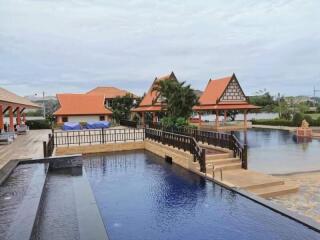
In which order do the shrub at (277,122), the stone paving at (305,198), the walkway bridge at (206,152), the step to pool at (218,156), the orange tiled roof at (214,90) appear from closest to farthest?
the stone paving at (305,198) < the walkway bridge at (206,152) < the step to pool at (218,156) < the orange tiled roof at (214,90) < the shrub at (277,122)

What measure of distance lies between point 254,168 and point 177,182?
13.5 feet

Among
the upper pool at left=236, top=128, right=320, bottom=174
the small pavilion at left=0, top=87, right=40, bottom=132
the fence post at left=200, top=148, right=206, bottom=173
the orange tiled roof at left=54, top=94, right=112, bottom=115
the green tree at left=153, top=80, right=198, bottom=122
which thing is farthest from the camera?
the orange tiled roof at left=54, top=94, right=112, bottom=115

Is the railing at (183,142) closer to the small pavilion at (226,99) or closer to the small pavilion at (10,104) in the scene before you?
the small pavilion at (10,104)

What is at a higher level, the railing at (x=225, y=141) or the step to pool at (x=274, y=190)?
the railing at (x=225, y=141)

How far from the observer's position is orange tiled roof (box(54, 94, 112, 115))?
3509 cm

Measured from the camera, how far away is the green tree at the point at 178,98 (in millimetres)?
20875

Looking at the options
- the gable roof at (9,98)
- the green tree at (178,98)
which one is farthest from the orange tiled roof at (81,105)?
the green tree at (178,98)

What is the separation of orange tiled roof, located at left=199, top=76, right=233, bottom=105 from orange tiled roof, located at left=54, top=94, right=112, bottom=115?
11271mm

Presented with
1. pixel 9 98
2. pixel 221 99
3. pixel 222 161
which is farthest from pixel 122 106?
pixel 222 161

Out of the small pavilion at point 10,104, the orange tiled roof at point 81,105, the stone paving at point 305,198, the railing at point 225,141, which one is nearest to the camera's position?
the stone paving at point 305,198

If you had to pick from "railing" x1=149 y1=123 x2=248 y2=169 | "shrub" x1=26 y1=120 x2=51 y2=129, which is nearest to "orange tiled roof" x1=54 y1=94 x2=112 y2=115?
"shrub" x1=26 y1=120 x2=51 y2=129

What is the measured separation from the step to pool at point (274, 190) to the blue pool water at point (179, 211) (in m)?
0.97

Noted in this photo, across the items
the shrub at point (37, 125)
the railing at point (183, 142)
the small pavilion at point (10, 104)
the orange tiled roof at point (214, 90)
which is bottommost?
the railing at point (183, 142)

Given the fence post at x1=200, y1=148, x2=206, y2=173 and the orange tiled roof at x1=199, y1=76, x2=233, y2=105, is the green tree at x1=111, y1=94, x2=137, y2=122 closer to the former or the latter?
the orange tiled roof at x1=199, y1=76, x2=233, y2=105
